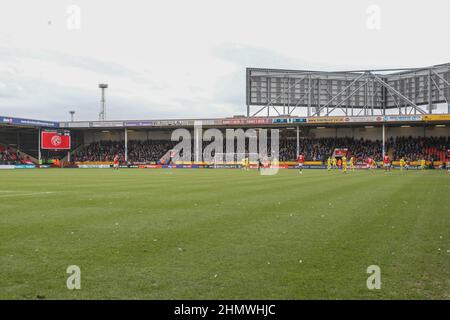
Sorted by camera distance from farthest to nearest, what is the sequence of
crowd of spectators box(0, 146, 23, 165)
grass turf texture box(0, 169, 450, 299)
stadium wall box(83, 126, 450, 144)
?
crowd of spectators box(0, 146, 23, 165)
stadium wall box(83, 126, 450, 144)
grass turf texture box(0, 169, 450, 299)

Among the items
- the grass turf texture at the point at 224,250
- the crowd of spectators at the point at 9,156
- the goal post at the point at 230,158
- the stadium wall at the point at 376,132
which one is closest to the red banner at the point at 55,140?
the crowd of spectators at the point at 9,156

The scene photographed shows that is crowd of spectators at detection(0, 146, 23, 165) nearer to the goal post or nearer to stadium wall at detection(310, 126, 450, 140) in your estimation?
the goal post

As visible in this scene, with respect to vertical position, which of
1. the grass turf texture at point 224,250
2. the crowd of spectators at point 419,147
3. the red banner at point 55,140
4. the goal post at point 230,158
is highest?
A: the red banner at point 55,140

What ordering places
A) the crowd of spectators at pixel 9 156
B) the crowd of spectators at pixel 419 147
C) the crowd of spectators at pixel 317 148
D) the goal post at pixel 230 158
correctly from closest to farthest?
the crowd of spectators at pixel 419 147 → the crowd of spectators at pixel 317 148 → the goal post at pixel 230 158 → the crowd of spectators at pixel 9 156

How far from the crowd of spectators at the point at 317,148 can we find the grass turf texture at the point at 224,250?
50283mm

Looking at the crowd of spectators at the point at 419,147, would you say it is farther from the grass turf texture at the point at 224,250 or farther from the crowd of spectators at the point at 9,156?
the crowd of spectators at the point at 9,156

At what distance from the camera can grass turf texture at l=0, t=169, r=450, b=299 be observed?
→ 5.38 metres

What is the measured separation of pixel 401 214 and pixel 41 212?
371 inches

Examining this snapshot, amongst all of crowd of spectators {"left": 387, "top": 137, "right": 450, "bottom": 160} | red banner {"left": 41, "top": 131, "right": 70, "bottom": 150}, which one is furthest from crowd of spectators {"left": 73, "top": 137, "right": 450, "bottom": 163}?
red banner {"left": 41, "top": 131, "right": 70, "bottom": 150}

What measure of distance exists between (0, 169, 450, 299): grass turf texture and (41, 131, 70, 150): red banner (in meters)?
58.1

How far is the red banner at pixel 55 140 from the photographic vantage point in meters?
67.6

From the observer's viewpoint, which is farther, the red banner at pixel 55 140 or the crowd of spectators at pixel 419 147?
the red banner at pixel 55 140
